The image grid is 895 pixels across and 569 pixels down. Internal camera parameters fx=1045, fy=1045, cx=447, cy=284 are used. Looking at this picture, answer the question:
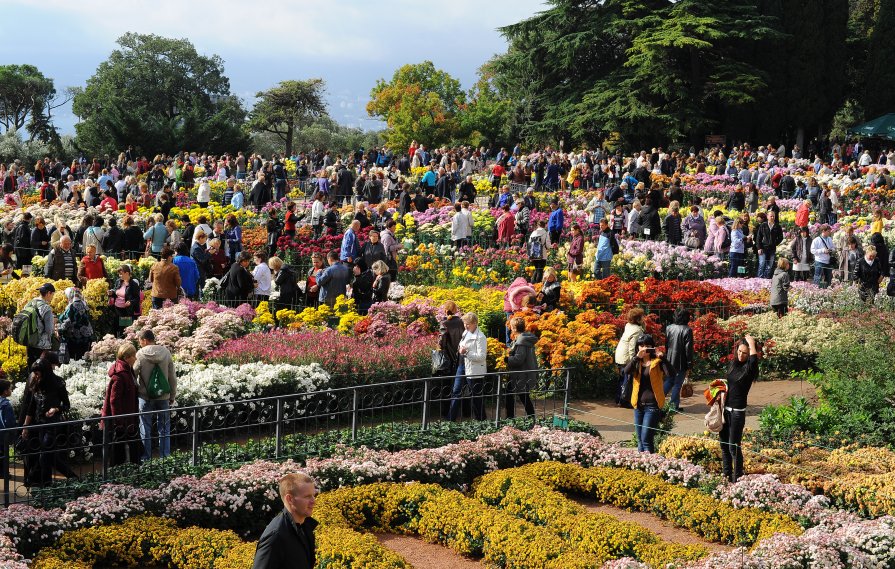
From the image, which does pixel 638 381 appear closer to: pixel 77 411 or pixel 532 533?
pixel 532 533

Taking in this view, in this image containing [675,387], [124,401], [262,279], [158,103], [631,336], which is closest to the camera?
[124,401]

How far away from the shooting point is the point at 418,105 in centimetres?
5222

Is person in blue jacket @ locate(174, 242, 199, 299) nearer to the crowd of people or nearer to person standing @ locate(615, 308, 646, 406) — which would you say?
the crowd of people

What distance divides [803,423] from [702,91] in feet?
106

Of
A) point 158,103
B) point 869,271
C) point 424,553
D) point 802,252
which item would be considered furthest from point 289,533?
point 158,103

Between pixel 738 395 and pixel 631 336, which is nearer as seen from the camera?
pixel 738 395

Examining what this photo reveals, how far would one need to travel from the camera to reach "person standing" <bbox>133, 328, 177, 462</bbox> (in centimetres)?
1084

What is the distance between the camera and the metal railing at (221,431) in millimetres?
9852

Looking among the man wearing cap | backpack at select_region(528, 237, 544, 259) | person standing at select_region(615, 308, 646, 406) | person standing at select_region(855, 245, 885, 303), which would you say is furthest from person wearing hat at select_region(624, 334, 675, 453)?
the man wearing cap

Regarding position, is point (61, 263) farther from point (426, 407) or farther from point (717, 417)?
point (717, 417)

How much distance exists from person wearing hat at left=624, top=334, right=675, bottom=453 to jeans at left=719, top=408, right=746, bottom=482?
30.9 inches

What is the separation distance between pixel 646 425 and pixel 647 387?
1.46ft

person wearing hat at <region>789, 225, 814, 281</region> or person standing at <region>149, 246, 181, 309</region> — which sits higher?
person wearing hat at <region>789, 225, 814, 281</region>

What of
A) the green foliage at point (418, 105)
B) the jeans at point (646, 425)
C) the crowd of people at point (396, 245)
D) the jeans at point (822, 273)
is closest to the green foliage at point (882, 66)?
the crowd of people at point (396, 245)
